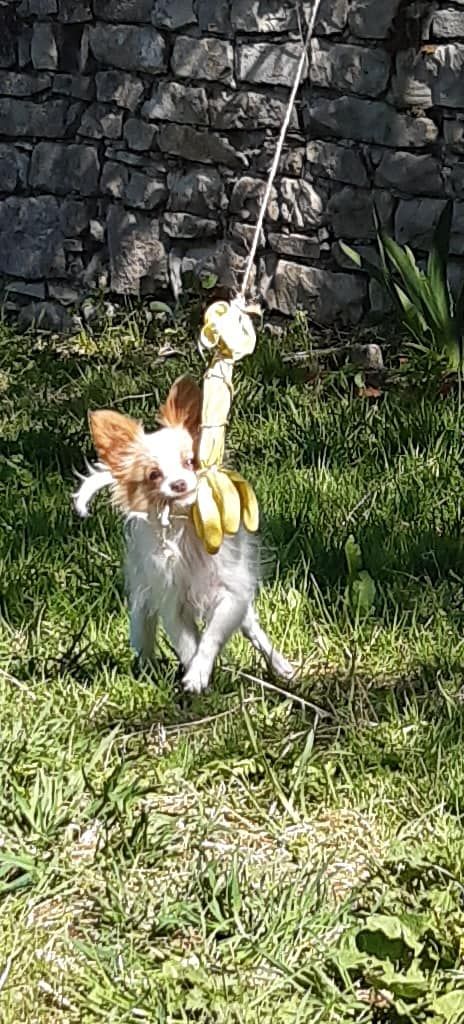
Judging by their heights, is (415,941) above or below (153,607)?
below

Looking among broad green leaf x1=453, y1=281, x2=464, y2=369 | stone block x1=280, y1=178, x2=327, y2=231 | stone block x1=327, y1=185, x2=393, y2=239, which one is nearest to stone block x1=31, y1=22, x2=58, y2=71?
stone block x1=280, y1=178, x2=327, y2=231

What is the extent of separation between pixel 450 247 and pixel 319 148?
2.27 ft

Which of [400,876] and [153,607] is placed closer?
[400,876]

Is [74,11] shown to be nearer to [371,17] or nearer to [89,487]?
[371,17]

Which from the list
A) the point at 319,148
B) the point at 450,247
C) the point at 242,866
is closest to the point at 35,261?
the point at 319,148

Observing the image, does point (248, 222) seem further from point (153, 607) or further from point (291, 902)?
point (291, 902)

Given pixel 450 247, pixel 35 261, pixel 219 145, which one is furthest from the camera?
pixel 35 261

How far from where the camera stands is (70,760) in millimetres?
2668

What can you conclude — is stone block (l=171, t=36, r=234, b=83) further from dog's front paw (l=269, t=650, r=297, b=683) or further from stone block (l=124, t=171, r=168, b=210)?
dog's front paw (l=269, t=650, r=297, b=683)

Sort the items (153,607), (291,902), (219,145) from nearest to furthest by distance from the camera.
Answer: (291,902) < (153,607) < (219,145)

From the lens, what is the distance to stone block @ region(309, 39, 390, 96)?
512cm

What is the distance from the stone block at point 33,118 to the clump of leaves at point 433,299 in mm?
2035

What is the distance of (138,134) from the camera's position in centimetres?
589

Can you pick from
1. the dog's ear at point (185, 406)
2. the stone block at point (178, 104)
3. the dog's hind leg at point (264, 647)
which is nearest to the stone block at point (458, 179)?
the stone block at point (178, 104)
